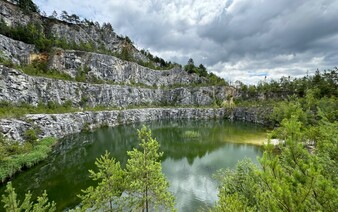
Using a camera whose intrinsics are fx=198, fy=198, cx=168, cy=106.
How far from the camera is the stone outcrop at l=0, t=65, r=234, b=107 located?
5206cm

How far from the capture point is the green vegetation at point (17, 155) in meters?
24.4

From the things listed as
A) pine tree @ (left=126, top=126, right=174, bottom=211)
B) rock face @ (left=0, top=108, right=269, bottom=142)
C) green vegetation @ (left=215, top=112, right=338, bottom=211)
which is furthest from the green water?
green vegetation @ (left=215, top=112, right=338, bottom=211)

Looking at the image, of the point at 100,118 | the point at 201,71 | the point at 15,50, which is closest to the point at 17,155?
the point at 100,118

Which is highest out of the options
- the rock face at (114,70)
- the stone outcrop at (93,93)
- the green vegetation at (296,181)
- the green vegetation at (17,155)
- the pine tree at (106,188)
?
the rock face at (114,70)

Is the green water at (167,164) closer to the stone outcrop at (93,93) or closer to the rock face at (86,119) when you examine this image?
the rock face at (86,119)

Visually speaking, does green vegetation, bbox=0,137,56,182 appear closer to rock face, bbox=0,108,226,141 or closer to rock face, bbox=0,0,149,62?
rock face, bbox=0,108,226,141

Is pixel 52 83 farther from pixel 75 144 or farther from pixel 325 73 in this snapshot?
pixel 325 73

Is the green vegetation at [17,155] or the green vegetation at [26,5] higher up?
the green vegetation at [26,5]

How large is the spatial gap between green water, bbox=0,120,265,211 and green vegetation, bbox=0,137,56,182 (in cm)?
109

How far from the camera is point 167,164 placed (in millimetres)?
33719

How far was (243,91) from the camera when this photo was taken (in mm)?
114188

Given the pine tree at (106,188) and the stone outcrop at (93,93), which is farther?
the stone outcrop at (93,93)

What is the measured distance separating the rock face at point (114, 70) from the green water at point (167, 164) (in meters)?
45.2

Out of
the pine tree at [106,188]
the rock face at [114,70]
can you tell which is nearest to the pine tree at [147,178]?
the pine tree at [106,188]
